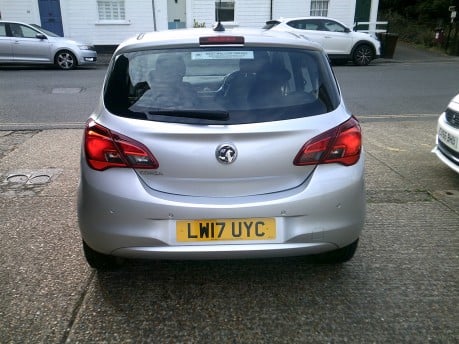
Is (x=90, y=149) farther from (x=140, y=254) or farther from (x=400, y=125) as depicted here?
(x=400, y=125)

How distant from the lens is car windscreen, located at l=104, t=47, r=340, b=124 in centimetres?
273

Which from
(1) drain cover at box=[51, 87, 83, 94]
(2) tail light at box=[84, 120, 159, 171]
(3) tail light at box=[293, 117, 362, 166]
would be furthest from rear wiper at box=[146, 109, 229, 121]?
(1) drain cover at box=[51, 87, 83, 94]

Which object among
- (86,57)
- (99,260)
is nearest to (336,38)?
(86,57)

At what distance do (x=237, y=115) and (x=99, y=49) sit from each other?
1822 centimetres

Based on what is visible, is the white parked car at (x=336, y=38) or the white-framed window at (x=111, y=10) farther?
the white-framed window at (x=111, y=10)

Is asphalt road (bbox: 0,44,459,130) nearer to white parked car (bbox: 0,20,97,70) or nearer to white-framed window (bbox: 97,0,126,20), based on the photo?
white parked car (bbox: 0,20,97,70)

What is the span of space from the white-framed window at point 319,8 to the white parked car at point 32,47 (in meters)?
10.3

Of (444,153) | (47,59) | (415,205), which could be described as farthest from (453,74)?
(47,59)

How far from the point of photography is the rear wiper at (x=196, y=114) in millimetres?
2658

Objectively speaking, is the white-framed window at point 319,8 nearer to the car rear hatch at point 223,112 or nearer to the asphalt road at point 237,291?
the asphalt road at point 237,291

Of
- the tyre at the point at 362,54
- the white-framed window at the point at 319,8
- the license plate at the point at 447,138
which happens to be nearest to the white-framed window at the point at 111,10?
the white-framed window at the point at 319,8

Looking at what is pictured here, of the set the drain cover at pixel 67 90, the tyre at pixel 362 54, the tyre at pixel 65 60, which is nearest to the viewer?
the drain cover at pixel 67 90

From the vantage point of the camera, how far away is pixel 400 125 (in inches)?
304

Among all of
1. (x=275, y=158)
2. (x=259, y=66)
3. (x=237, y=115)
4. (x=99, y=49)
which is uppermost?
(x=259, y=66)
